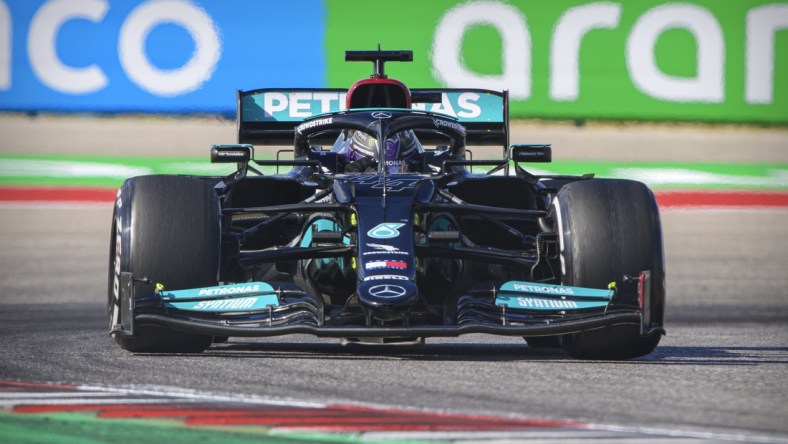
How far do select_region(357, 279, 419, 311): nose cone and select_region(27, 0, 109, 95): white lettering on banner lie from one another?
973 centimetres

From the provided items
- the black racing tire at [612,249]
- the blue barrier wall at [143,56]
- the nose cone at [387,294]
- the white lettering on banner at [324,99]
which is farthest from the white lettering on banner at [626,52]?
the nose cone at [387,294]

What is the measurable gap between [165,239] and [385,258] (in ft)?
4.04

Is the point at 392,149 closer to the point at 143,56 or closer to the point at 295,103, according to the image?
the point at 295,103

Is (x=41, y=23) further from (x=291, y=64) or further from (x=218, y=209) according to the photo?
(x=218, y=209)

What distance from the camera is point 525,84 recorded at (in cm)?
1738

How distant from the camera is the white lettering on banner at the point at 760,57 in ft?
57.3

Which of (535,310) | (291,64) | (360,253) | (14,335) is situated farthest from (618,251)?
(291,64)

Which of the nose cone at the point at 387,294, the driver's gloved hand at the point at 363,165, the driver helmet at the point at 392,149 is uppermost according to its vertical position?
the driver helmet at the point at 392,149

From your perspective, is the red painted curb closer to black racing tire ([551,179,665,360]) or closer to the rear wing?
the rear wing

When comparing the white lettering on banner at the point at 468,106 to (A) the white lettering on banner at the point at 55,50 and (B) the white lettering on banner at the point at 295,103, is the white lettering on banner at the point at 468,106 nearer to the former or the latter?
(B) the white lettering on banner at the point at 295,103

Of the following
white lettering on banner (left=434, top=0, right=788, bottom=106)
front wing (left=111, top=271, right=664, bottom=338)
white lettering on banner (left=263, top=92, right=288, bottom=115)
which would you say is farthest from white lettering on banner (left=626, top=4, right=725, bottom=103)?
Answer: front wing (left=111, top=271, right=664, bottom=338)

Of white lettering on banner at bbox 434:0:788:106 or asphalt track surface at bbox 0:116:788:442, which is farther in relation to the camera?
white lettering on banner at bbox 434:0:788:106

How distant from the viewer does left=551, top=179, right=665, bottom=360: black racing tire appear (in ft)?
27.5

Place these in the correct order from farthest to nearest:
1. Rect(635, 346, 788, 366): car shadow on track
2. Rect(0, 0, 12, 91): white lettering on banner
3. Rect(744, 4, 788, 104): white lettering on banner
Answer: Rect(744, 4, 788, 104): white lettering on banner
Rect(0, 0, 12, 91): white lettering on banner
Rect(635, 346, 788, 366): car shadow on track
